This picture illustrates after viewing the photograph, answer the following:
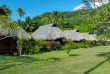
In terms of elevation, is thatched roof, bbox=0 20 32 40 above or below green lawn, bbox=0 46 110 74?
above

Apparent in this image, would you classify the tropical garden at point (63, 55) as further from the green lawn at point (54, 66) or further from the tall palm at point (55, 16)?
the tall palm at point (55, 16)

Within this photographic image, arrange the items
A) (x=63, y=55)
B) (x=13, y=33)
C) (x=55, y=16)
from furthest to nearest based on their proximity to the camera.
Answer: (x=55, y=16), (x=13, y=33), (x=63, y=55)

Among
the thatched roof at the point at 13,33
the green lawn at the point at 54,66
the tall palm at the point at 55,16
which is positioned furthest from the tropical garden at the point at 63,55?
the tall palm at the point at 55,16

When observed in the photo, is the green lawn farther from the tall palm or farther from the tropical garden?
the tall palm

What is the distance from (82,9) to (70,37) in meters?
21.5

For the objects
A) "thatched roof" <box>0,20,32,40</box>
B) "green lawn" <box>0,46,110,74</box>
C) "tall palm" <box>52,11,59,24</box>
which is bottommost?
"green lawn" <box>0,46,110,74</box>

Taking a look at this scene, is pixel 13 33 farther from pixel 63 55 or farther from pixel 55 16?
pixel 55 16

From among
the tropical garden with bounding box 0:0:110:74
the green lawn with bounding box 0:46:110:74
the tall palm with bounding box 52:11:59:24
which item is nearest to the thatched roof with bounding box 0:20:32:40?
the tropical garden with bounding box 0:0:110:74

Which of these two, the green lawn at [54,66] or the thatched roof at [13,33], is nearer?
the green lawn at [54,66]

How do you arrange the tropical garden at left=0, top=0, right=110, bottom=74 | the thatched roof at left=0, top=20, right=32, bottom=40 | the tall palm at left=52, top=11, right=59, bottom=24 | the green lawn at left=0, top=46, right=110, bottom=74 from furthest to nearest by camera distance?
the tall palm at left=52, top=11, right=59, bottom=24
the thatched roof at left=0, top=20, right=32, bottom=40
the tropical garden at left=0, top=0, right=110, bottom=74
the green lawn at left=0, top=46, right=110, bottom=74

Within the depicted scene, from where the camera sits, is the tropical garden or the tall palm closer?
the tropical garden

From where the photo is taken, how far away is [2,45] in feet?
49.5

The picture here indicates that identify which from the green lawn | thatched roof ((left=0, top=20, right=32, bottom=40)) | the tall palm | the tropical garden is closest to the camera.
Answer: the green lawn

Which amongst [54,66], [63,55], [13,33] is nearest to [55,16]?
[13,33]
